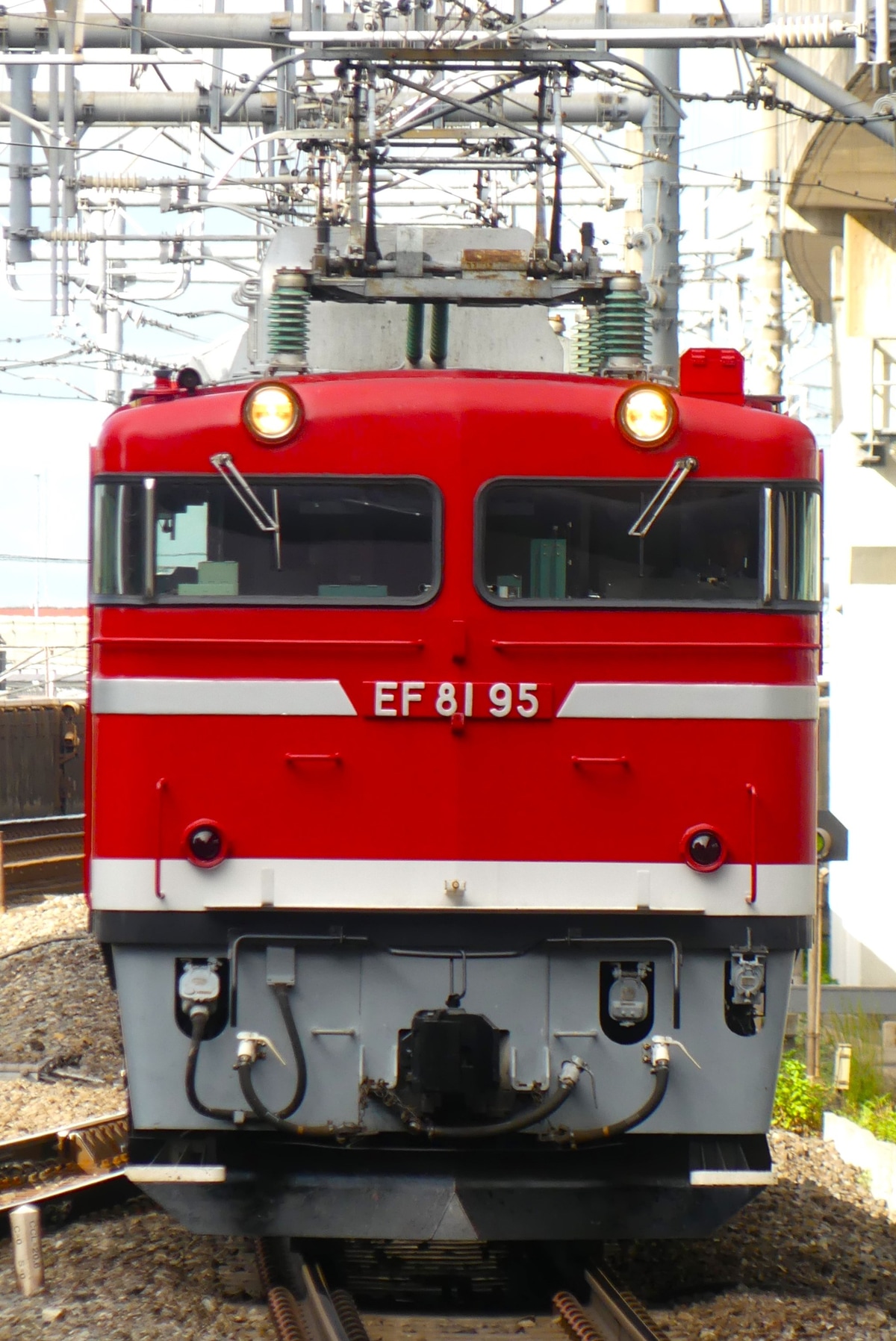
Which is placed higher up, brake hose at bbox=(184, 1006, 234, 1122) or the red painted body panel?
the red painted body panel

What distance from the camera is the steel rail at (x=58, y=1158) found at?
24.6 feet

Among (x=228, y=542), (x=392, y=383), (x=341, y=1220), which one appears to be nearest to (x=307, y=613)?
(x=228, y=542)

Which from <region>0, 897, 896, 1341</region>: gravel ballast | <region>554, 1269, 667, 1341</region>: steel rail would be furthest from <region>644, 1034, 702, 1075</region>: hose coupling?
<region>0, 897, 896, 1341</region>: gravel ballast

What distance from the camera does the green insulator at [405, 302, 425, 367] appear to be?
262 inches

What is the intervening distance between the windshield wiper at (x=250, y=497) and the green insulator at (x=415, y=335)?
111cm

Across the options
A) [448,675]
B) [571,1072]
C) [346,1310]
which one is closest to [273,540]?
[448,675]

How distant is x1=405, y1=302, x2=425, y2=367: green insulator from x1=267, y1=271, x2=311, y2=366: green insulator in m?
0.46

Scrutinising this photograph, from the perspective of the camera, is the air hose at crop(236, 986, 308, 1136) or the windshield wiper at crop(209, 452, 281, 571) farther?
the windshield wiper at crop(209, 452, 281, 571)

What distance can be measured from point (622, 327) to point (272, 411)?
1.58 m

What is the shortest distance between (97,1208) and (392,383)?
380 cm

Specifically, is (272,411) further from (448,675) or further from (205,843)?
(205,843)

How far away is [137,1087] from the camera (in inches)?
231

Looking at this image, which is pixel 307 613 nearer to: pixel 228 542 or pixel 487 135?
pixel 228 542

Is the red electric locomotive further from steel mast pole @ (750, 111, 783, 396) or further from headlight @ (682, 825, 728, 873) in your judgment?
steel mast pole @ (750, 111, 783, 396)
